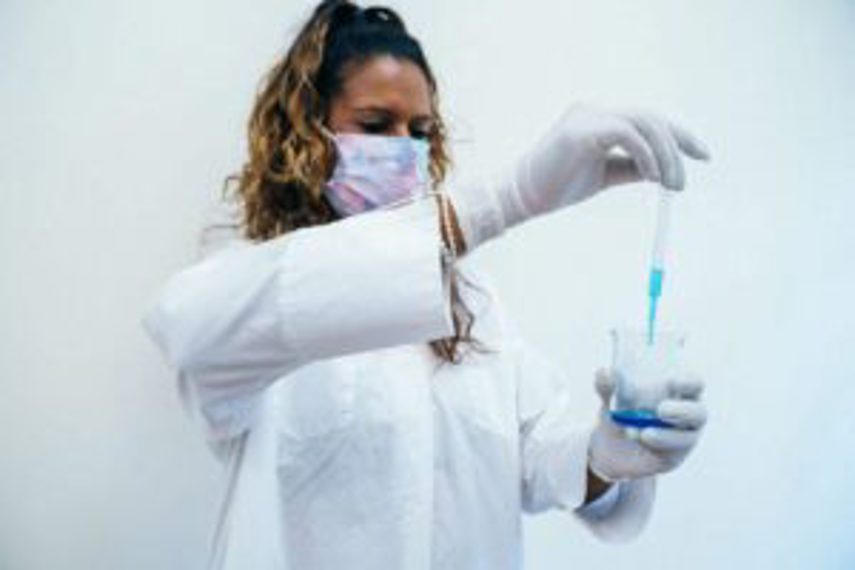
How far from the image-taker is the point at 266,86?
1279mm

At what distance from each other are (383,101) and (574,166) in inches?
15.3

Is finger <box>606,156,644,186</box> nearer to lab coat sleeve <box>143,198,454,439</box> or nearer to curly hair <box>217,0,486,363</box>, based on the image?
lab coat sleeve <box>143,198,454,439</box>

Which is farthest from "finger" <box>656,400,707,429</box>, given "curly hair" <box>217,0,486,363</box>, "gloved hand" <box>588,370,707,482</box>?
"curly hair" <box>217,0,486,363</box>

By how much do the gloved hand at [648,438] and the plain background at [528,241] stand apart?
0.49 metres

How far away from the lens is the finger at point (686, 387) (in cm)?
92

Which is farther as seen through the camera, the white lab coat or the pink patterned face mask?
the pink patterned face mask

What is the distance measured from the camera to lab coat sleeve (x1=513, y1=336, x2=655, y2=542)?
45.2 inches

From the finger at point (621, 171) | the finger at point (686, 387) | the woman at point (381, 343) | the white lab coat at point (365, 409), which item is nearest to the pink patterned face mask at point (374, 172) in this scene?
the woman at point (381, 343)

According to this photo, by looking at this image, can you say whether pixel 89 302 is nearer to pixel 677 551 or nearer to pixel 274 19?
pixel 274 19

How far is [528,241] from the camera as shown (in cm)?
157

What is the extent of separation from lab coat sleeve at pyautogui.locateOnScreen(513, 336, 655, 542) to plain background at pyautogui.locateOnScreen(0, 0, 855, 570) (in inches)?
12.8

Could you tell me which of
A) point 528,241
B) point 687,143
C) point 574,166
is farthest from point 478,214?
point 528,241

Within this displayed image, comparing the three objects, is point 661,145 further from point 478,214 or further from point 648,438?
point 648,438

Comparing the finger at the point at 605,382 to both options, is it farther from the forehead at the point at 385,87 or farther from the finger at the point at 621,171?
the forehead at the point at 385,87
